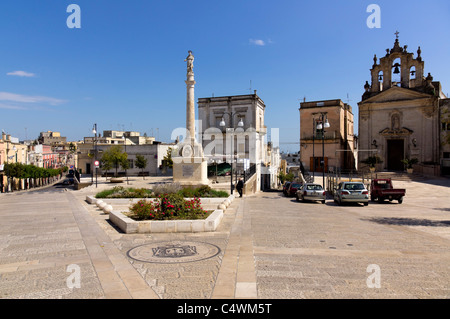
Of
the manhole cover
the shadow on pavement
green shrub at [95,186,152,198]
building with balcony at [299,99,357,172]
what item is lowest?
the shadow on pavement

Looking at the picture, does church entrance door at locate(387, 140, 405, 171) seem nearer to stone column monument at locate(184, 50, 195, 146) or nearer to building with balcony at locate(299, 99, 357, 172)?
building with balcony at locate(299, 99, 357, 172)

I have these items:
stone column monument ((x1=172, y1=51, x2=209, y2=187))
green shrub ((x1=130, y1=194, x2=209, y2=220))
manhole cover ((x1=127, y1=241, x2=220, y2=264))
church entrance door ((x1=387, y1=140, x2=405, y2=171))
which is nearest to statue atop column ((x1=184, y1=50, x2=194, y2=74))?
stone column monument ((x1=172, y1=51, x2=209, y2=187))

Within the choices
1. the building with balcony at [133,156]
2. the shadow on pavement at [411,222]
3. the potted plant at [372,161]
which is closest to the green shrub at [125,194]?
the shadow on pavement at [411,222]

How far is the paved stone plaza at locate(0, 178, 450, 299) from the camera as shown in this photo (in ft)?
16.5

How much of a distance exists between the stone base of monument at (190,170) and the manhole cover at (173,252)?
590 inches

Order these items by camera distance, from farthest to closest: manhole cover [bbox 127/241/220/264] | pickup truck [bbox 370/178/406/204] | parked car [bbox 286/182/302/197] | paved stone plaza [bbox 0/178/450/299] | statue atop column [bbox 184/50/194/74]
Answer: parked car [bbox 286/182/302/197]
statue atop column [bbox 184/50/194/74]
pickup truck [bbox 370/178/406/204]
manhole cover [bbox 127/241/220/264]
paved stone plaza [bbox 0/178/450/299]

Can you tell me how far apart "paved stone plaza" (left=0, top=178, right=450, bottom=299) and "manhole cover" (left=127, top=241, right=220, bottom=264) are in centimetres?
16

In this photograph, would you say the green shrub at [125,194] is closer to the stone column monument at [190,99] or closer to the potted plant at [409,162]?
the stone column monument at [190,99]

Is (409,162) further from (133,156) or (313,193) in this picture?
(133,156)

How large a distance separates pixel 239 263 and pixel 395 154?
36834mm

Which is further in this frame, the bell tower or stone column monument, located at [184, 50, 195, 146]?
the bell tower

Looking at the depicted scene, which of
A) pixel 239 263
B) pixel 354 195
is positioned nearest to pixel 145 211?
pixel 239 263

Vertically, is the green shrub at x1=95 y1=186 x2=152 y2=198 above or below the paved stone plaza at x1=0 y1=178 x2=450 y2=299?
above
